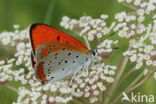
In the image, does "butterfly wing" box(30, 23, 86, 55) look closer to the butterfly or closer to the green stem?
the butterfly

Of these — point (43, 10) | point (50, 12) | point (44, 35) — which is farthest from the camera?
point (43, 10)

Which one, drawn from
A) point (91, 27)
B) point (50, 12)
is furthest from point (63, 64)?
point (50, 12)

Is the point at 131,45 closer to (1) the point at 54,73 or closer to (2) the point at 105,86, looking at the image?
(2) the point at 105,86

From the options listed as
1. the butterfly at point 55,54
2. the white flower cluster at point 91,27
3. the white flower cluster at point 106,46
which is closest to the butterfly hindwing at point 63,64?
the butterfly at point 55,54

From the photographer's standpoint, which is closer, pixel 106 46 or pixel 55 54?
pixel 55 54

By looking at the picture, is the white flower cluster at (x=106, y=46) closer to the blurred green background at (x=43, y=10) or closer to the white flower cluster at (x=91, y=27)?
the white flower cluster at (x=91, y=27)

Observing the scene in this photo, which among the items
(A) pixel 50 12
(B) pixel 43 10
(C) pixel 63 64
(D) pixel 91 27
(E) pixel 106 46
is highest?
(B) pixel 43 10

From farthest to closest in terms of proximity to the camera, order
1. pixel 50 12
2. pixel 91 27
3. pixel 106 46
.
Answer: pixel 50 12 → pixel 91 27 → pixel 106 46

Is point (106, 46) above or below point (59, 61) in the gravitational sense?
above

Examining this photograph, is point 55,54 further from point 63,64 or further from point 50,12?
point 50,12
